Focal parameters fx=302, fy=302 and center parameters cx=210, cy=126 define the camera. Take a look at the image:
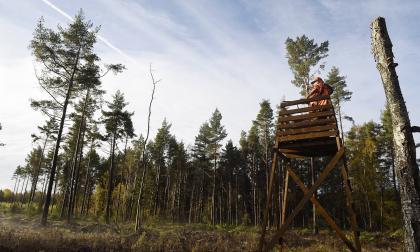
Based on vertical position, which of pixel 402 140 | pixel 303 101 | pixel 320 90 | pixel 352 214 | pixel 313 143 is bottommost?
pixel 352 214

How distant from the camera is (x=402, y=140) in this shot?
219 inches

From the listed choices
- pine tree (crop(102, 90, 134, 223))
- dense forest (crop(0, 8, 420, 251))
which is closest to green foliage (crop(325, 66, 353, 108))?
dense forest (crop(0, 8, 420, 251))

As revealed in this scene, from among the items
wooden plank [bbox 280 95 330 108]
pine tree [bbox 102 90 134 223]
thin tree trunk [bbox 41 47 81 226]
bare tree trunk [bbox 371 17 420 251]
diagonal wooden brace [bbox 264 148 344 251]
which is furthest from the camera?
pine tree [bbox 102 90 134 223]

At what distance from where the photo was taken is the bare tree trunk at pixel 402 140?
5141 millimetres

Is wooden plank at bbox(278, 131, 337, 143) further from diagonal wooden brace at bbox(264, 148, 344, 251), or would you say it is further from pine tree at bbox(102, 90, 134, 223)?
pine tree at bbox(102, 90, 134, 223)

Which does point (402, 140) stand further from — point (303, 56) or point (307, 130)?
point (303, 56)

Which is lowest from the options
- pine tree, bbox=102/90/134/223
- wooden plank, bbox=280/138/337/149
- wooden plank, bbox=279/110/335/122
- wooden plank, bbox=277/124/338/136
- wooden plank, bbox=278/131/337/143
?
wooden plank, bbox=280/138/337/149

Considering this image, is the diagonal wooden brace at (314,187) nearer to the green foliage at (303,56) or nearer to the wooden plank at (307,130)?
the wooden plank at (307,130)

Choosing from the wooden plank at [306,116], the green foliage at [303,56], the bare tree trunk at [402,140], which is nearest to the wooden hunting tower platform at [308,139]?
the wooden plank at [306,116]

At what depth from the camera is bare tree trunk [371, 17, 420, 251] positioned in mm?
5141

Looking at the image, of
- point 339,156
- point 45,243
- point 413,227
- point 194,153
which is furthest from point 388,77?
point 194,153

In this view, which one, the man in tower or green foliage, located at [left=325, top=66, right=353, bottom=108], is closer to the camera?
the man in tower

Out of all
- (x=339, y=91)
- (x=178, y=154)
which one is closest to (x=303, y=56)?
(x=339, y=91)

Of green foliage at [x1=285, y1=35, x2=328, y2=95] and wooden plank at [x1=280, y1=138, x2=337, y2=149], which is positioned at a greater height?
green foliage at [x1=285, y1=35, x2=328, y2=95]
